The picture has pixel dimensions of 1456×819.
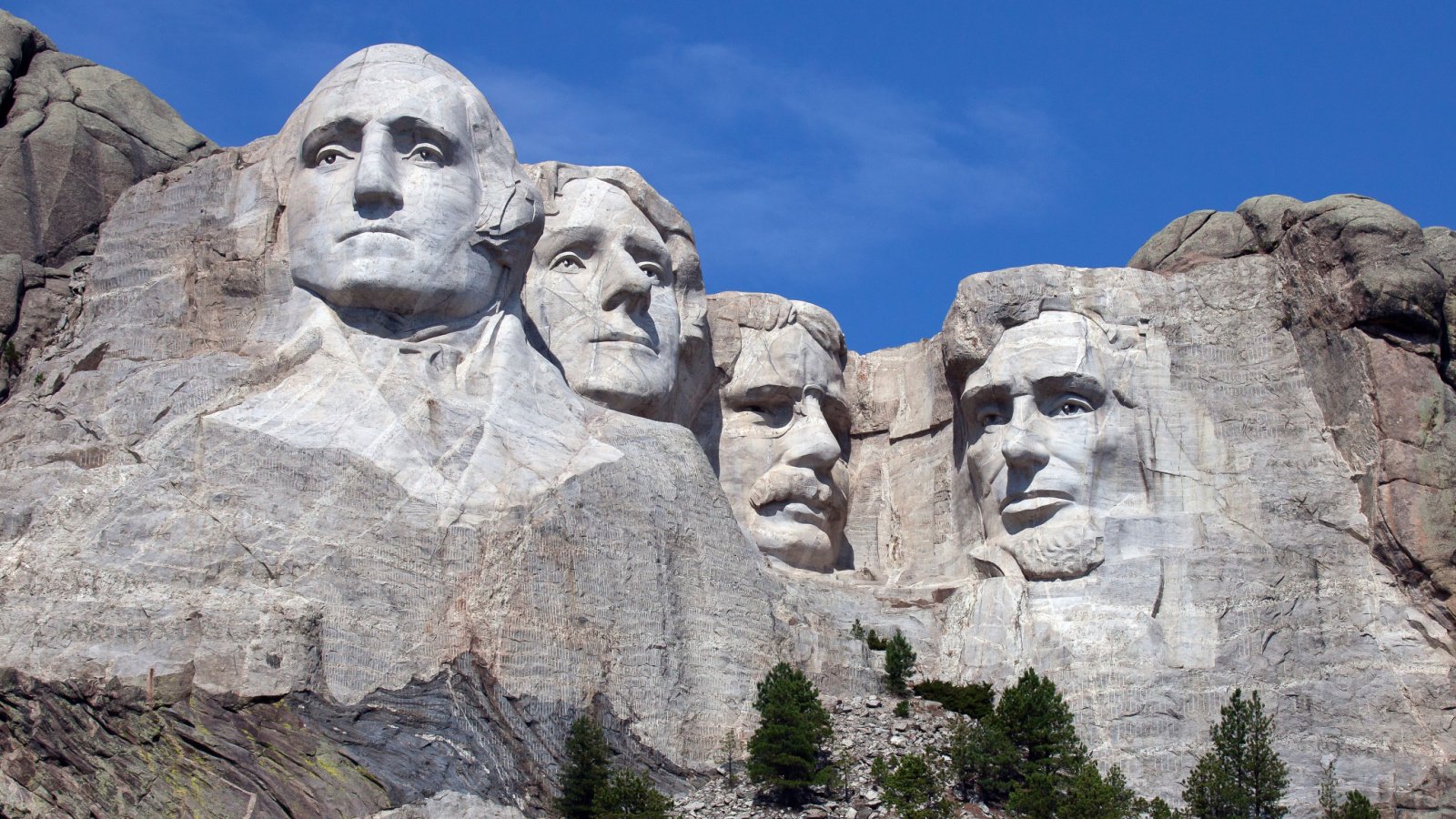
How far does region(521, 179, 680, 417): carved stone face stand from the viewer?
23.7m

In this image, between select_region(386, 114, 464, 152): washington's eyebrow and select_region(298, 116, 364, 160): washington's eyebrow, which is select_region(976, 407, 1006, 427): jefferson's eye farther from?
select_region(298, 116, 364, 160): washington's eyebrow

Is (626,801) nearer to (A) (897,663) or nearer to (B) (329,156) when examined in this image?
(A) (897,663)

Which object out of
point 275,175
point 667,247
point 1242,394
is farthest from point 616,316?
point 1242,394

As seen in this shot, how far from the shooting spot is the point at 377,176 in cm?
2191

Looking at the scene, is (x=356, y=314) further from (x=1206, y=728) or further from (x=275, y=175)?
(x=1206, y=728)

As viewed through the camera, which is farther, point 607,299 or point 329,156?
point 607,299

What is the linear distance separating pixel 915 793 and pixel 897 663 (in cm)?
220

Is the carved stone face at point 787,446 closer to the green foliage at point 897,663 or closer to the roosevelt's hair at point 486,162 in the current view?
the green foliage at point 897,663

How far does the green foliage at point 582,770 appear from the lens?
19.9 meters

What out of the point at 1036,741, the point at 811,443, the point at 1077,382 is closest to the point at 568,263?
the point at 811,443

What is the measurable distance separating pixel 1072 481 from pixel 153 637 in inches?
306

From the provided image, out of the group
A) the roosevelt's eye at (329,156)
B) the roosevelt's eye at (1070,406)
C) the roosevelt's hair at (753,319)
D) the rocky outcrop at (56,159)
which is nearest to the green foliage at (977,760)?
the roosevelt's eye at (1070,406)

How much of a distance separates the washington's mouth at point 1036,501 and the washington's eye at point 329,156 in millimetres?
5878

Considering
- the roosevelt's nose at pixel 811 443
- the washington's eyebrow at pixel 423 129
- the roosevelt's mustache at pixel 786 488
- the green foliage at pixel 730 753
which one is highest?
the washington's eyebrow at pixel 423 129
